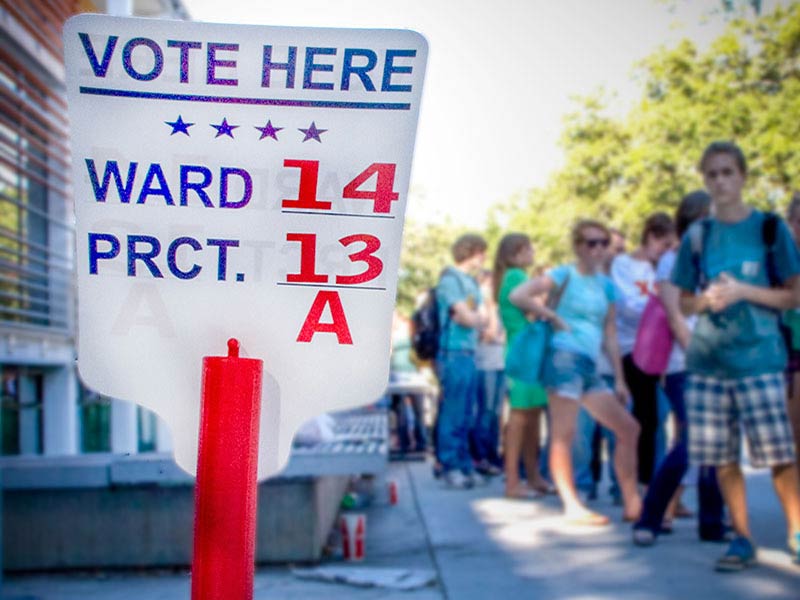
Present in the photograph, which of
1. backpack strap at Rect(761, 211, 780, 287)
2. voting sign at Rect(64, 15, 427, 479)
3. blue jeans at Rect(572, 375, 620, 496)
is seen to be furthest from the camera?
blue jeans at Rect(572, 375, 620, 496)

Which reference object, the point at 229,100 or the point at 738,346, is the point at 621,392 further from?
the point at 229,100

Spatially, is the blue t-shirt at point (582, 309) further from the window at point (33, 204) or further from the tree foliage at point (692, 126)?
the tree foliage at point (692, 126)

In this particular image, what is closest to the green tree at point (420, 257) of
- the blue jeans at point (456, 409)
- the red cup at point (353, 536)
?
the blue jeans at point (456, 409)

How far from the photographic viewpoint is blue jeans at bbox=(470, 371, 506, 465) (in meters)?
10.1

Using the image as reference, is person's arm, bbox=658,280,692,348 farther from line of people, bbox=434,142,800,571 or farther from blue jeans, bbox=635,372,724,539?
blue jeans, bbox=635,372,724,539

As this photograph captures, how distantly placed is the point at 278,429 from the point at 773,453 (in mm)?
3853

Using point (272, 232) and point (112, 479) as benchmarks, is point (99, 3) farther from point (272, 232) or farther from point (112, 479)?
point (272, 232)

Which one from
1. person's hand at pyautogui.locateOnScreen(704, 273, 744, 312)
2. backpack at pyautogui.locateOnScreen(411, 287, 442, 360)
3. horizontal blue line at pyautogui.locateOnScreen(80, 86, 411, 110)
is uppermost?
horizontal blue line at pyautogui.locateOnScreen(80, 86, 411, 110)

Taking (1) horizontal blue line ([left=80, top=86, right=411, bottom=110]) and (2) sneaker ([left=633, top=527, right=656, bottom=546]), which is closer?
(1) horizontal blue line ([left=80, top=86, right=411, bottom=110])

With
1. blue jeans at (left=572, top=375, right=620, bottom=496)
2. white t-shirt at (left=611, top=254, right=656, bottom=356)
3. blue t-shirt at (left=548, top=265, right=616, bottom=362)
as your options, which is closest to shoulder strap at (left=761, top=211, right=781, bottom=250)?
blue t-shirt at (left=548, top=265, right=616, bottom=362)

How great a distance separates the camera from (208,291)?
165cm

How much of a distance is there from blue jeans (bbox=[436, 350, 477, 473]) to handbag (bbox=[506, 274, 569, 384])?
5.92 feet

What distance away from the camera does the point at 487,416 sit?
398 inches

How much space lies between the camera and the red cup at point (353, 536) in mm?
5586
